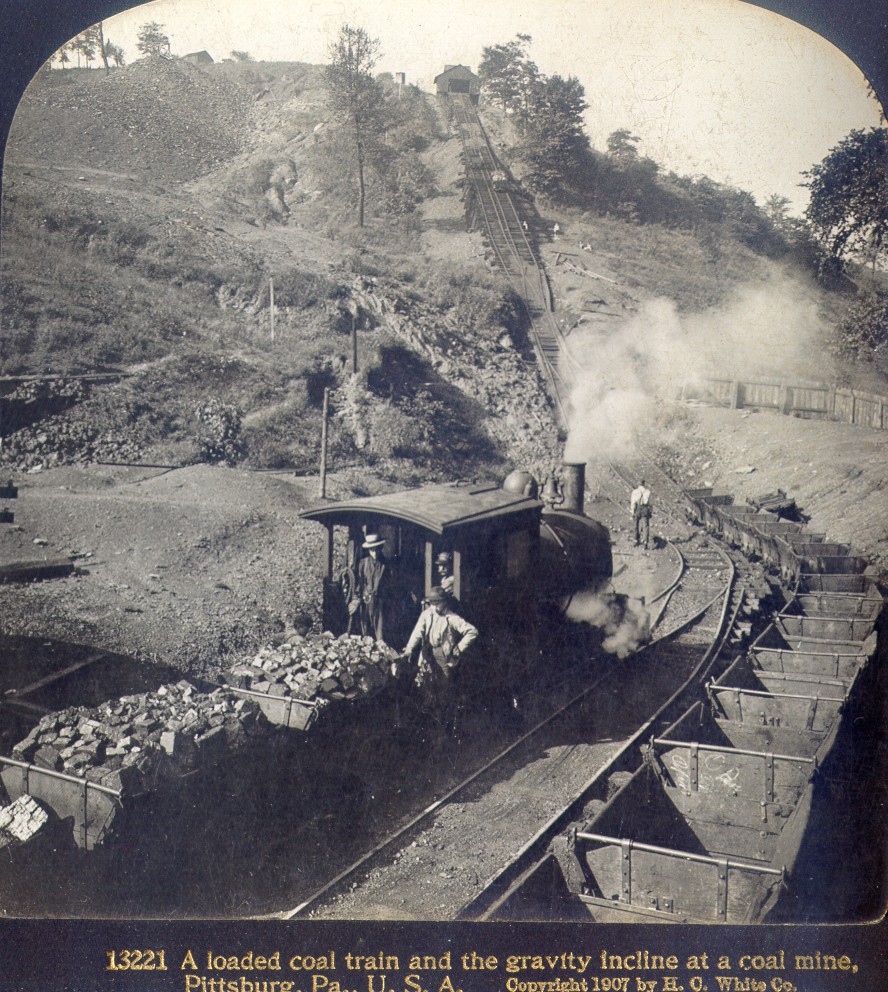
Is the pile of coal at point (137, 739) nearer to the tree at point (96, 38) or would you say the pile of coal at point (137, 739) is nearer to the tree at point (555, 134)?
the tree at point (96, 38)

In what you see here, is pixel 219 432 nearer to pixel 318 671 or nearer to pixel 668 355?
pixel 318 671

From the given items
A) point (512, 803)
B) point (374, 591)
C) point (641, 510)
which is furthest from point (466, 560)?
point (641, 510)

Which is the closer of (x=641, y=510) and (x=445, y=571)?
(x=445, y=571)

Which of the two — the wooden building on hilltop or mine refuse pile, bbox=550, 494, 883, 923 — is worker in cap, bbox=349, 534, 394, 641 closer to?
mine refuse pile, bbox=550, 494, 883, 923

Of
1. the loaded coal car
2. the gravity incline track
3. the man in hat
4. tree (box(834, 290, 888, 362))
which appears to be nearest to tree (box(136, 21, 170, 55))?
the gravity incline track

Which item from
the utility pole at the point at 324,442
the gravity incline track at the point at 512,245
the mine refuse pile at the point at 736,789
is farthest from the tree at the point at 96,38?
the mine refuse pile at the point at 736,789

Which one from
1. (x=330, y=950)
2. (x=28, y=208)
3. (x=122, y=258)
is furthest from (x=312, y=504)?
(x=330, y=950)
